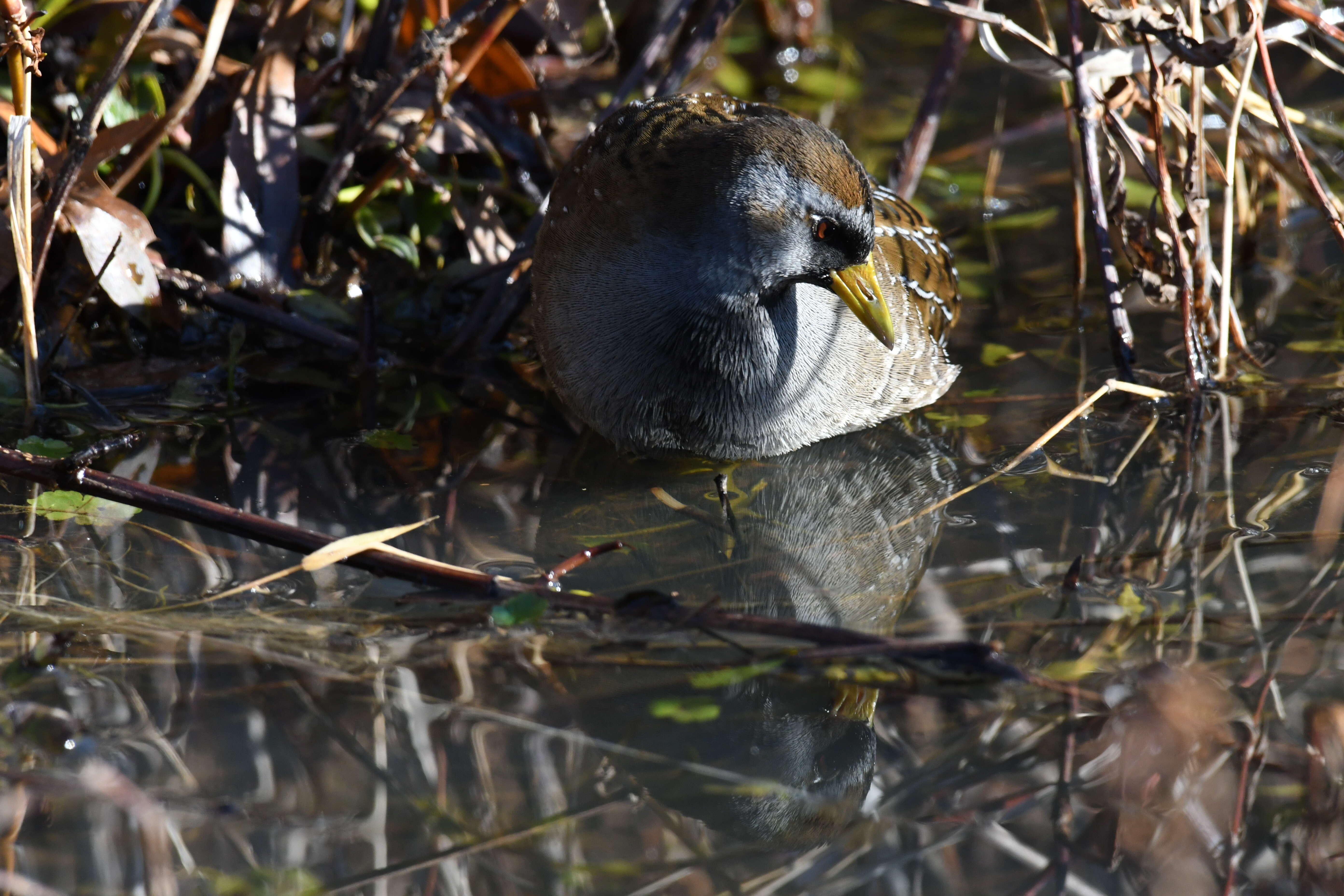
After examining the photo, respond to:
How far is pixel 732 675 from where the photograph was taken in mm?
1932

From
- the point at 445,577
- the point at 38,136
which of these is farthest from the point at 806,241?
the point at 38,136

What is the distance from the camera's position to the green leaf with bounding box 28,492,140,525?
8.07 ft

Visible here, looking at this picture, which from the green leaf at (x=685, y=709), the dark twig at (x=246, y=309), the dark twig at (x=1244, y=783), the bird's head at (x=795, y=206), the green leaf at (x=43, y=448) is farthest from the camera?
the dark twig at (x=246, y=309)

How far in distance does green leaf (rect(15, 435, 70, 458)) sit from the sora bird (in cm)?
111

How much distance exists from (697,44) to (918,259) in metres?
0.95

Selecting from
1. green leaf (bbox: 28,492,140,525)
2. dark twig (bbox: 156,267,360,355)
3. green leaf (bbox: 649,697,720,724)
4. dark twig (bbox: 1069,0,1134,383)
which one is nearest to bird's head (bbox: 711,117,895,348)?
dark twig (bbox: 1069,0,1134,383)

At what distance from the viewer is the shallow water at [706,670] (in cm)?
161

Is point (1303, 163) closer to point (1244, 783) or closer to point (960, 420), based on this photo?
point (960, 420)

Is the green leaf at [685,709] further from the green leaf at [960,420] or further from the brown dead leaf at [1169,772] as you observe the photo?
the green leaf at [960,420]

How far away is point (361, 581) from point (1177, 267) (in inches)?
81.9

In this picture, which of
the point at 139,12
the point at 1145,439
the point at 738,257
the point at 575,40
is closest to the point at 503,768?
the point at 738,257

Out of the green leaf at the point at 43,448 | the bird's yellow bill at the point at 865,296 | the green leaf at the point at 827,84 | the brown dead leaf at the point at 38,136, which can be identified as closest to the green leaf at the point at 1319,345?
the bird's yellow bill at the point at 865,296

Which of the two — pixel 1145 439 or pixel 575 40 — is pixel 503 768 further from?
pixel 575 40

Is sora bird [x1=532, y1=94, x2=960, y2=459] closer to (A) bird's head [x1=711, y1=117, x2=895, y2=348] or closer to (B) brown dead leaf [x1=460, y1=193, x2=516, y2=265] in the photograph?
(A) bird's head [x1=711, y1=117, x2=895, y2=348]
